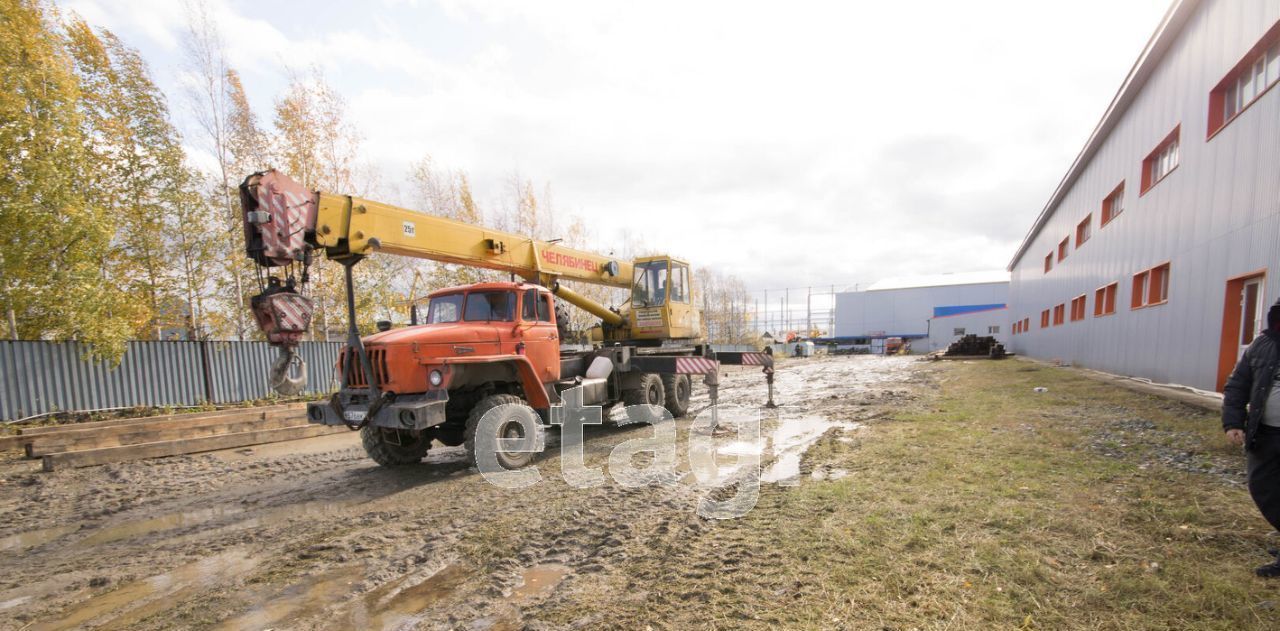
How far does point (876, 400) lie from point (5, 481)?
13.8 metres

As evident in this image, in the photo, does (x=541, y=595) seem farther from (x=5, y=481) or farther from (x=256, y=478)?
(x=5, y=481)

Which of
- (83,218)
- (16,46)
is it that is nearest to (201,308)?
(83,218)

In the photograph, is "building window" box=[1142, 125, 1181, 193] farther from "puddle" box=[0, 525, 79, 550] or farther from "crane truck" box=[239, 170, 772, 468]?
"puddle" box=[0, 525, 79, 550]

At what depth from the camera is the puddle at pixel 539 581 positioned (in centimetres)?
316

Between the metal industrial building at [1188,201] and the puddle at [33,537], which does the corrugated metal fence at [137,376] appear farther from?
the metal industrial building at [1188,201]

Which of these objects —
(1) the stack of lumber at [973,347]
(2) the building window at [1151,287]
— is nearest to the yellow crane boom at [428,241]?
(2) the building window at [1151,287]

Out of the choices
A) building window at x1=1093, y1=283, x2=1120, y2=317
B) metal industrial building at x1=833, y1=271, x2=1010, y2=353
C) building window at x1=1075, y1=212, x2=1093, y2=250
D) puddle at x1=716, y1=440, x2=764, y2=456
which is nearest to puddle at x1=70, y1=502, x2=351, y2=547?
puddle at x1=716, y1=440, x2=764, y2=456

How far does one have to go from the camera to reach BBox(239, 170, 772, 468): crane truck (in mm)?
5324

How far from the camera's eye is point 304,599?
10.7ft

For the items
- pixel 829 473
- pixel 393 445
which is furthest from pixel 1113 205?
pixel 393 445

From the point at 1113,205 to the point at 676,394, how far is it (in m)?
15.4

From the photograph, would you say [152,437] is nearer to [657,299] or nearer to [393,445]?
[393,445]

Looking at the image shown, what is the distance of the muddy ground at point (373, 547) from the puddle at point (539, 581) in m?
0.01

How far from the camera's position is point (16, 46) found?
939 cm
